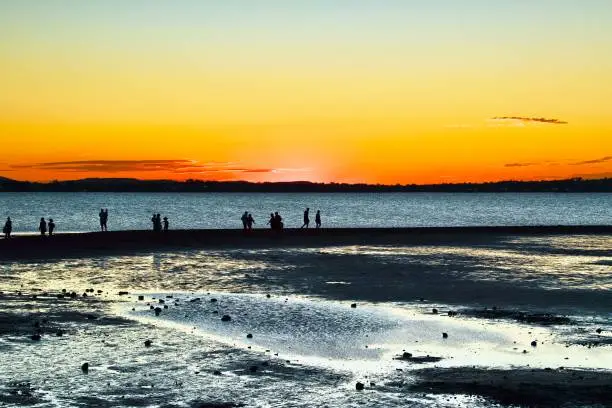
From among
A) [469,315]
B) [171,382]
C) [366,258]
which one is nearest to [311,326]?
[469,315]

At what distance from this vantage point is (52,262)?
43.0 metres

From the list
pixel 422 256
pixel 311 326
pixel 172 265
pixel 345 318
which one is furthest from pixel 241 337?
pixel 422 256

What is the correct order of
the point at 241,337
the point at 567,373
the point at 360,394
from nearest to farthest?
1. the point at 360,394
2. the point at 567,373
3. the point at 241,337

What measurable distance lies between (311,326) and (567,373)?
8194mm

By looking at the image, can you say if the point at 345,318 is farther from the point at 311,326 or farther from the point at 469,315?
the point at 469,315

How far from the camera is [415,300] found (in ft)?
96.8

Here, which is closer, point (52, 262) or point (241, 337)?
point (241, 337)

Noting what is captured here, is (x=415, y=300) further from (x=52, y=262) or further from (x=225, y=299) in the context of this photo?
(x=52, y=262)

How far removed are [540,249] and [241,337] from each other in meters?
38.0

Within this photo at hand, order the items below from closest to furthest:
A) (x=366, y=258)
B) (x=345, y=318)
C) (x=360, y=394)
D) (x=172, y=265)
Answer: (x=360, y=394) < (x=345, y=318) < (x=172, y=265) < (x=366, y=258)

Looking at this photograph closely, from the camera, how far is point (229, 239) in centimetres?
6053

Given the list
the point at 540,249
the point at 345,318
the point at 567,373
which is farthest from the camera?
the point at 540,249

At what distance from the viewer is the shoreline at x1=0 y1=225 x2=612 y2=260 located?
5088 cm

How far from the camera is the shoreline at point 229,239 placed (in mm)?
50875
